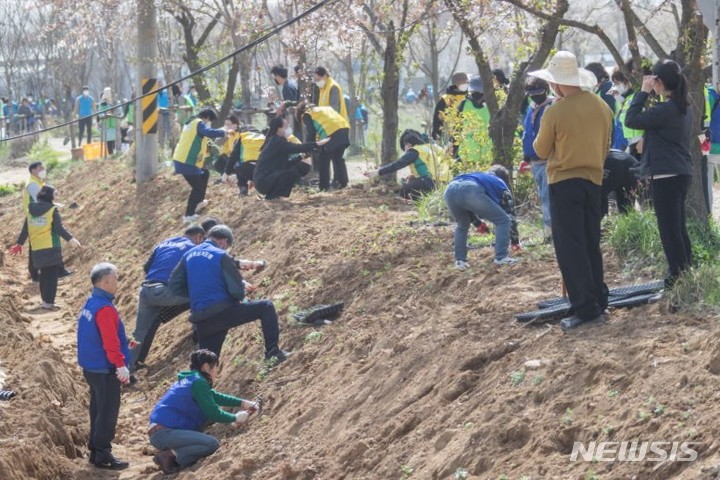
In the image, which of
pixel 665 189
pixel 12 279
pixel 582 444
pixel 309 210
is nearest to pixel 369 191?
pixel 309 210

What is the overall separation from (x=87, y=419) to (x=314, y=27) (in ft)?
31.0

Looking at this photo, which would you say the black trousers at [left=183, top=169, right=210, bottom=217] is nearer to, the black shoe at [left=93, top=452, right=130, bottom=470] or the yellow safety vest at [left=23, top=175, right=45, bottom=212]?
the yellow safety vest at [left=23, top=175, right=45, bottom=212]

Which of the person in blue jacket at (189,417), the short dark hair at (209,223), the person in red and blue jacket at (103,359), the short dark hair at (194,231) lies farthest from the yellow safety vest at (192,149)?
the person in blue jacket at (189,417)

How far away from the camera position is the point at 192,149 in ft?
56.7

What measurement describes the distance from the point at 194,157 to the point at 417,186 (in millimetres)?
3487

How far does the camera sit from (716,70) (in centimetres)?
878

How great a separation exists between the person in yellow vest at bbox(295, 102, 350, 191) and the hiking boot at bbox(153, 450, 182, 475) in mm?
7764

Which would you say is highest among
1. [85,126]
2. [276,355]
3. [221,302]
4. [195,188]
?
[85,126]

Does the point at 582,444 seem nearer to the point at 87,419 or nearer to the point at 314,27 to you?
the point at 87,419

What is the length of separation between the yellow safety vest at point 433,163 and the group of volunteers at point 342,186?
30 mm

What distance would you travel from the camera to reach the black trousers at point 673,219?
28.5ft

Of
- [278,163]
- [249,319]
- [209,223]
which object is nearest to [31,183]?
[278,163]

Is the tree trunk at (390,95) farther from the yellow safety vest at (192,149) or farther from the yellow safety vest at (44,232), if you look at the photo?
the yellow safety vest at (44,232)

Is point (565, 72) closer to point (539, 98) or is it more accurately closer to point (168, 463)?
point (539, 98)
